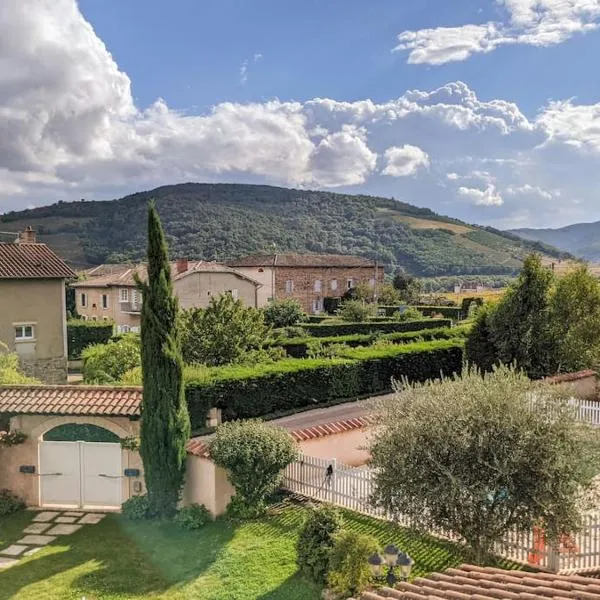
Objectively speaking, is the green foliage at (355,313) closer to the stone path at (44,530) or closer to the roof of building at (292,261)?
the roof of building at (292,261)

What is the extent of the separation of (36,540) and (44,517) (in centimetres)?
138

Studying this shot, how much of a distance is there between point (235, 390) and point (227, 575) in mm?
9170

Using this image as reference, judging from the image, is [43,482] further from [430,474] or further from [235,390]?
[430,474]

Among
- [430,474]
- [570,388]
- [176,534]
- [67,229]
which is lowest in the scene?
[176,534]

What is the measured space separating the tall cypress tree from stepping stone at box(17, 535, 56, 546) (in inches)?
90.5

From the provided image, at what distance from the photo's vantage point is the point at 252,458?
13266 mm

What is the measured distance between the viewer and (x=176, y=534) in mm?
13617

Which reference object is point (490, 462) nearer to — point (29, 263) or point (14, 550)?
point (14, 550)

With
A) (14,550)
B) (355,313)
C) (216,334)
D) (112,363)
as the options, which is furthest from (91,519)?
(355,313)

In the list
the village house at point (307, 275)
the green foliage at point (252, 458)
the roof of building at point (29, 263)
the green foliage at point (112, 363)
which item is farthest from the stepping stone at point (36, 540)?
the village house at point (307, 275)

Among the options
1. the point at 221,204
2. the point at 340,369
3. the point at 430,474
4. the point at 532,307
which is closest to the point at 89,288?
the point at 340,369

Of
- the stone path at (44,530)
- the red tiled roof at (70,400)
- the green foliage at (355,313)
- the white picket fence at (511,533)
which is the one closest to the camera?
the white picket fence at (511,533)

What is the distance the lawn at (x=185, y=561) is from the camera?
10852mm

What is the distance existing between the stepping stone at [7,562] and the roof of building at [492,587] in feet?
28.4
